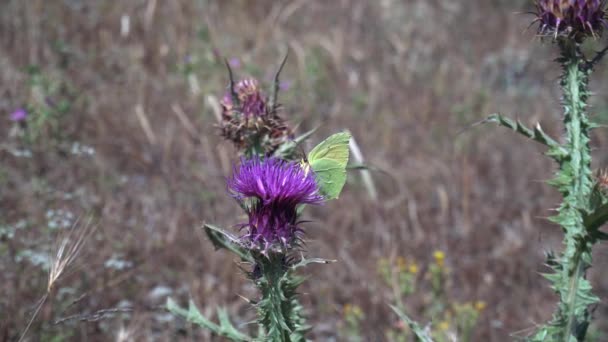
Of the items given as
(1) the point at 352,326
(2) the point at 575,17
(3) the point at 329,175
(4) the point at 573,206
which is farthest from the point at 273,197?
(1) the point at 352,326

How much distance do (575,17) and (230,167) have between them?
10.3 feet

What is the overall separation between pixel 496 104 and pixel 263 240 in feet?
20.9

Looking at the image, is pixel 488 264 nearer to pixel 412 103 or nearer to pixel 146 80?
pixel 412 103

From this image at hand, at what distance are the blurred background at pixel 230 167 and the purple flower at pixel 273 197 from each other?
2.29 feet

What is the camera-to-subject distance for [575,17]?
2.21 meters

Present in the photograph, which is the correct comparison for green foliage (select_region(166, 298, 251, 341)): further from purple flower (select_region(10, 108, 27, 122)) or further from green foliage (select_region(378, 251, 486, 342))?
purple flower (select_region(10, 108, 27, 122))

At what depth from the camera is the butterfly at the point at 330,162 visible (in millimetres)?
2033

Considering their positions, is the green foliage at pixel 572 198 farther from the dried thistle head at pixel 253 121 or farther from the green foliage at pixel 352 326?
the green foliage at pixel 352 326

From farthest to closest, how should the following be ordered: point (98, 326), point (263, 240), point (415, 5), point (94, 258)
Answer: point (415, 5) < point (94, 258) < point (98, 326) < point (263, 240)

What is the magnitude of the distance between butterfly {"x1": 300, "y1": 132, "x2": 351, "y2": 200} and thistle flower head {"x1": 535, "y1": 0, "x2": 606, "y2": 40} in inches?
37.6

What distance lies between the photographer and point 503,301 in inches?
Answer: 186

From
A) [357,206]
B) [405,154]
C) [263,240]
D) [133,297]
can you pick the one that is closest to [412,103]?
[405,154]

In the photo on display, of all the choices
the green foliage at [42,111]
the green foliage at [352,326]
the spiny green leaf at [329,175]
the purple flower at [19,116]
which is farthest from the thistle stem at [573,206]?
the purple flower at [19,116]

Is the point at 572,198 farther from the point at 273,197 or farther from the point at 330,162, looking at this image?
the point at 273,197
